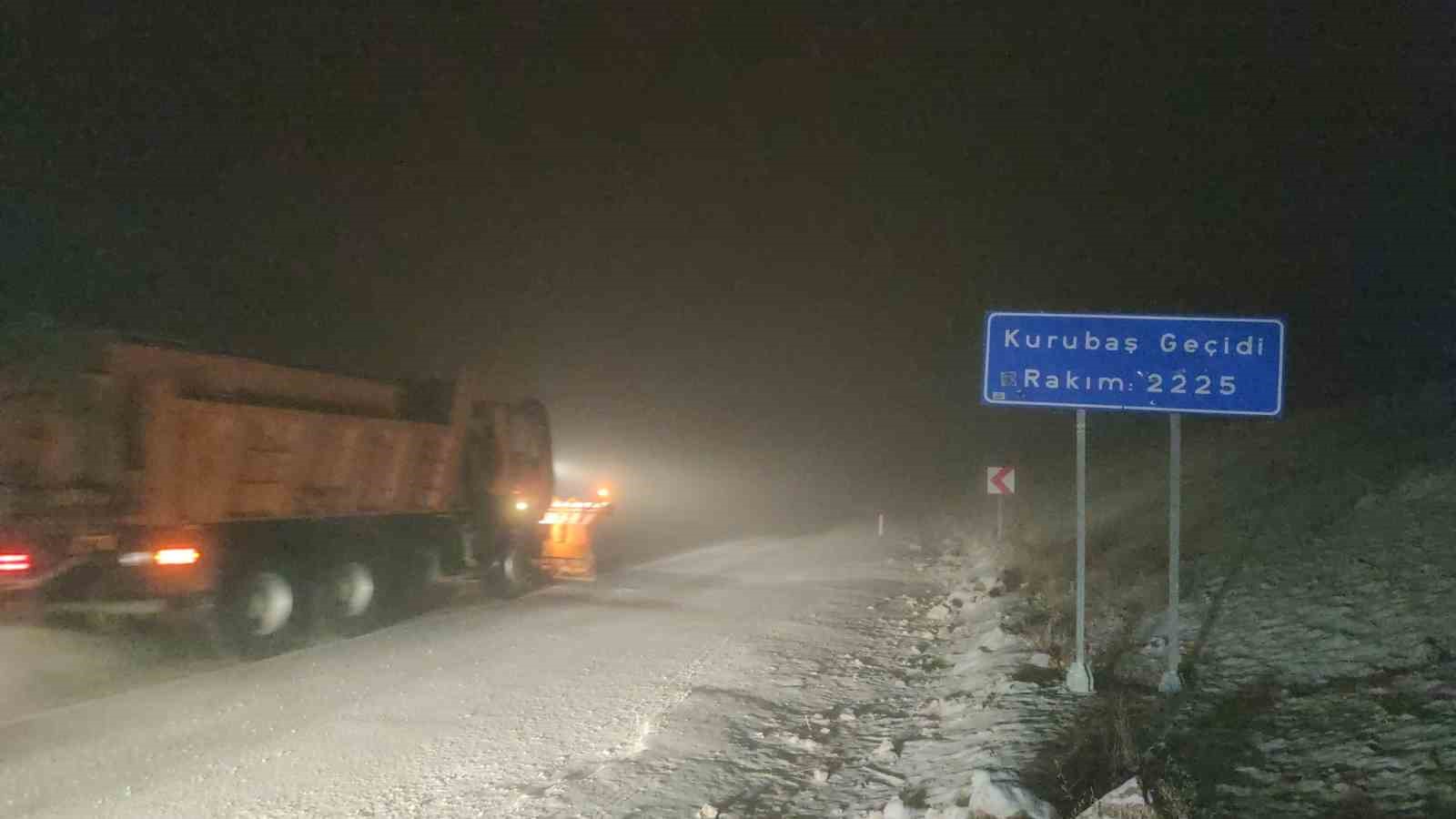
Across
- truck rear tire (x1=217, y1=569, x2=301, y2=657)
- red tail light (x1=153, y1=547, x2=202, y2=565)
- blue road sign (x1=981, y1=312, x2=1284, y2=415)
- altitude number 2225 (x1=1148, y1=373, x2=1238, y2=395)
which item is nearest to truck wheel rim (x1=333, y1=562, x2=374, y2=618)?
truck rear tire (x1=217, y1=569, x2=301, y2=657)

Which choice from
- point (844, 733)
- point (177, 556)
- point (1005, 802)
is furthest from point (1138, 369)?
point (177, 556)

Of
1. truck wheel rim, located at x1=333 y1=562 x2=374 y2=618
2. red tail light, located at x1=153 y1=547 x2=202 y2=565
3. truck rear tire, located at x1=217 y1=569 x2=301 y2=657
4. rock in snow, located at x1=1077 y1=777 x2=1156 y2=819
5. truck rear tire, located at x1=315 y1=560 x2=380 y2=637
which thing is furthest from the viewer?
truck wheel rim, located at x1=333 y1=562 x2=374 y2=618

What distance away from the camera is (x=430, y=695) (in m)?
10.4

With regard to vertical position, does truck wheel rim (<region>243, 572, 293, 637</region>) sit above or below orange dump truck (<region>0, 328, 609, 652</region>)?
below

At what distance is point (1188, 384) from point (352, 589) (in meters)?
10.5

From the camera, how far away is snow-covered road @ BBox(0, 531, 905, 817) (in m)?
7.53

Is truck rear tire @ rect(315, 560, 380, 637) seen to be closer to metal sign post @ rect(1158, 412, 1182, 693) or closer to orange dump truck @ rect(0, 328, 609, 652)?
orange dump truck @ rect(0, 328, 609, 652)

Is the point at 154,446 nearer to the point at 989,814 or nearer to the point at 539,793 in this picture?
the point at 539,793

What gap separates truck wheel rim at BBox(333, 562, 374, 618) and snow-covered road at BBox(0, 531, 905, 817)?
813 millimetres

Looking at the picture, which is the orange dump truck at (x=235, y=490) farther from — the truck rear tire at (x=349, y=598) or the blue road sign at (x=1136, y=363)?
the blue road sign at (x=1136, y=363)

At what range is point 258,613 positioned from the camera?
13164 mm

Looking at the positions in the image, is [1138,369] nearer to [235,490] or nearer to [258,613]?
[235,490]

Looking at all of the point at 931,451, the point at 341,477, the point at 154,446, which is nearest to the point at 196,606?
the point at 154,446

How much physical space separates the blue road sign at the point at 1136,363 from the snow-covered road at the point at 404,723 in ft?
13.2
